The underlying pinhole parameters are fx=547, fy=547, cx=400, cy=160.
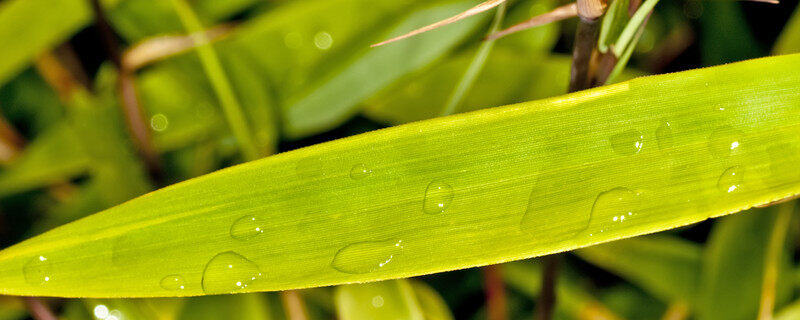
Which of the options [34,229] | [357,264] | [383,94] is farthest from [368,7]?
[34,229]

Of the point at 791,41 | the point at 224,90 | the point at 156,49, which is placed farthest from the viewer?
the point at 156,49

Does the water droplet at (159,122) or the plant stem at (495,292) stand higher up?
the water droplet at (159,122)

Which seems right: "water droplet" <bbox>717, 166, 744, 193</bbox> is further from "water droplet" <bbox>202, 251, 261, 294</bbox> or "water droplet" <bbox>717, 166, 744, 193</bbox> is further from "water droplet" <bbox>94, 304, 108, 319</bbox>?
"water droplet" <bbox>94, 304, 108, 319</bbox>

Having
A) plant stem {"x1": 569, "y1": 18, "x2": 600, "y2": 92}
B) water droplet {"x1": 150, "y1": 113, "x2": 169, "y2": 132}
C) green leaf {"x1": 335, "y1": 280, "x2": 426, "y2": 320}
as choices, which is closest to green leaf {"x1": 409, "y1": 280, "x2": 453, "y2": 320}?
green leaf {"x1": 335, "y1": 280, "x2": 426, "y2": 320}

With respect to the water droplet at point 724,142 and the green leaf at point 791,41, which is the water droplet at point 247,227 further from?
the green leaf at point 791,41

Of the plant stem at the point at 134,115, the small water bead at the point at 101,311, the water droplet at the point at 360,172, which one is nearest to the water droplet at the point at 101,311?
the small water bead at the point at 101,311

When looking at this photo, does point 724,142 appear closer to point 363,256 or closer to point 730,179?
point 730,179

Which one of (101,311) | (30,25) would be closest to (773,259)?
(101,311)
